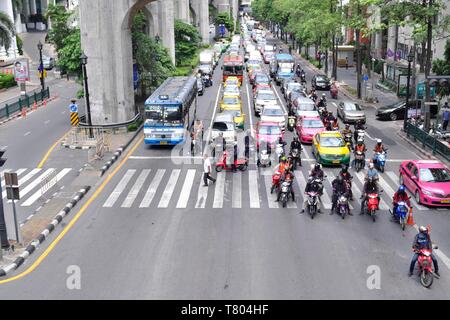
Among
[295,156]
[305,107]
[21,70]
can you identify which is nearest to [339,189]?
[295,156]

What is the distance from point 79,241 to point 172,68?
33911mm

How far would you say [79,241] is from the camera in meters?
18.3

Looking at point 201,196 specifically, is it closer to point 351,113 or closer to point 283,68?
point 351,113

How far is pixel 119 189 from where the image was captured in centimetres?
2422

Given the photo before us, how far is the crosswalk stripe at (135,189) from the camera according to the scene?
2225 cm

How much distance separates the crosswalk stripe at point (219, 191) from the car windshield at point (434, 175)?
315 inches

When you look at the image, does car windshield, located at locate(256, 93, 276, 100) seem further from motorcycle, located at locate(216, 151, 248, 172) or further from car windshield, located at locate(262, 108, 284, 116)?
motorcycle, located at locate(216, 151, 248, 172)

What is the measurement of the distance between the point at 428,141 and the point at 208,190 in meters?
14.4

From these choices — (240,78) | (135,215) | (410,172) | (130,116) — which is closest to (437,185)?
(410,172)

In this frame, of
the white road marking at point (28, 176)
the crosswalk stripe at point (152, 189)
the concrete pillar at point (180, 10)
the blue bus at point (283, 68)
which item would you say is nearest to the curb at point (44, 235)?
the crosswalk stripe at point (152, 189)

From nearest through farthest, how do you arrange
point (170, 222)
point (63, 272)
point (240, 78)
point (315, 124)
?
1. point (63, 272)
2. point (170, 222)
3. point (315, 124)
4. point (240, 78)

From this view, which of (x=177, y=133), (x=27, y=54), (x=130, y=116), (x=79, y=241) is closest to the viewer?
(x=79, y=241)

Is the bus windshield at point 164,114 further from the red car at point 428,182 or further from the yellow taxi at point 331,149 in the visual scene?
the red car at point 428,182

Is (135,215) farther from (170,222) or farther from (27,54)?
(27,54)
